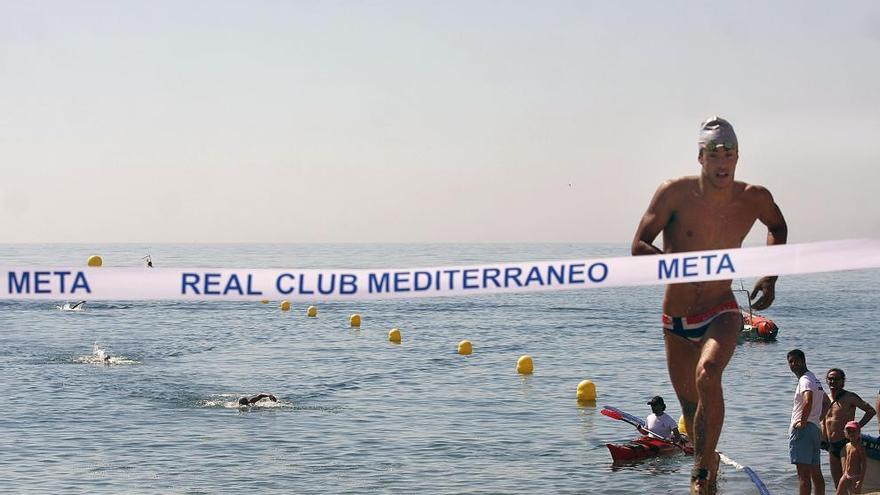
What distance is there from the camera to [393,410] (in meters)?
34.2

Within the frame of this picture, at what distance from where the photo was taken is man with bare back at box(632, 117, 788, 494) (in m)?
7.14

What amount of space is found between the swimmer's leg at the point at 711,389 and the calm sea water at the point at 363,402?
15845 mm

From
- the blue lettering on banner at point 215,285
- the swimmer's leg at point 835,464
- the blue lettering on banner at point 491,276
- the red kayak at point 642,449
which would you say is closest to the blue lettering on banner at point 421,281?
the blue lettering on banner at point 491,276

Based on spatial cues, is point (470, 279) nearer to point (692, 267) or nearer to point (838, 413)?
point (692, 267)

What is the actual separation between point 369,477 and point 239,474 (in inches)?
111

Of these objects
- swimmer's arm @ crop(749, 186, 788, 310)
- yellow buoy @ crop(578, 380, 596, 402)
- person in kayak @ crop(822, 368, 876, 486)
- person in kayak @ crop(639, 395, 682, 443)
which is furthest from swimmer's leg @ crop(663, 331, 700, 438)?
yellow buoy @ crop(578, 380, 596, 402)

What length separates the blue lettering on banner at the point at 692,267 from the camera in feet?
24.0

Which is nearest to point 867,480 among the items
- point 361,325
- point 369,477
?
point 369,477

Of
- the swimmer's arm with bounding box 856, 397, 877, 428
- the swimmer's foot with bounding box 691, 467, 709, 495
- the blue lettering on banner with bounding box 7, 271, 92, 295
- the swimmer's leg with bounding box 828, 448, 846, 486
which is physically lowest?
the swimmer's leg with bounding box 828, 448, 846, 486

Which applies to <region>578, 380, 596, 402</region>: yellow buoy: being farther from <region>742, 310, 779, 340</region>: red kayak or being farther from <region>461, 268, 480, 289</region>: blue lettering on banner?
<region>461, 268, 480, 289</region>: blue lettering on banner

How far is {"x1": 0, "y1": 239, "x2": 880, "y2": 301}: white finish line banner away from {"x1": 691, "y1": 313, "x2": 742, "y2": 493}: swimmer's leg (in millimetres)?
412

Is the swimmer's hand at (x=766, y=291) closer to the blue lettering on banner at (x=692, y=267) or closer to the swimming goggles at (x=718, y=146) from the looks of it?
the blue lettering on banner at (x=692, y=267)

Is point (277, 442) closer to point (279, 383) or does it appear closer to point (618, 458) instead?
point (618, 458)

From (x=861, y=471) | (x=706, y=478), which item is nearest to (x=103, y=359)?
(x=861, y=471)
